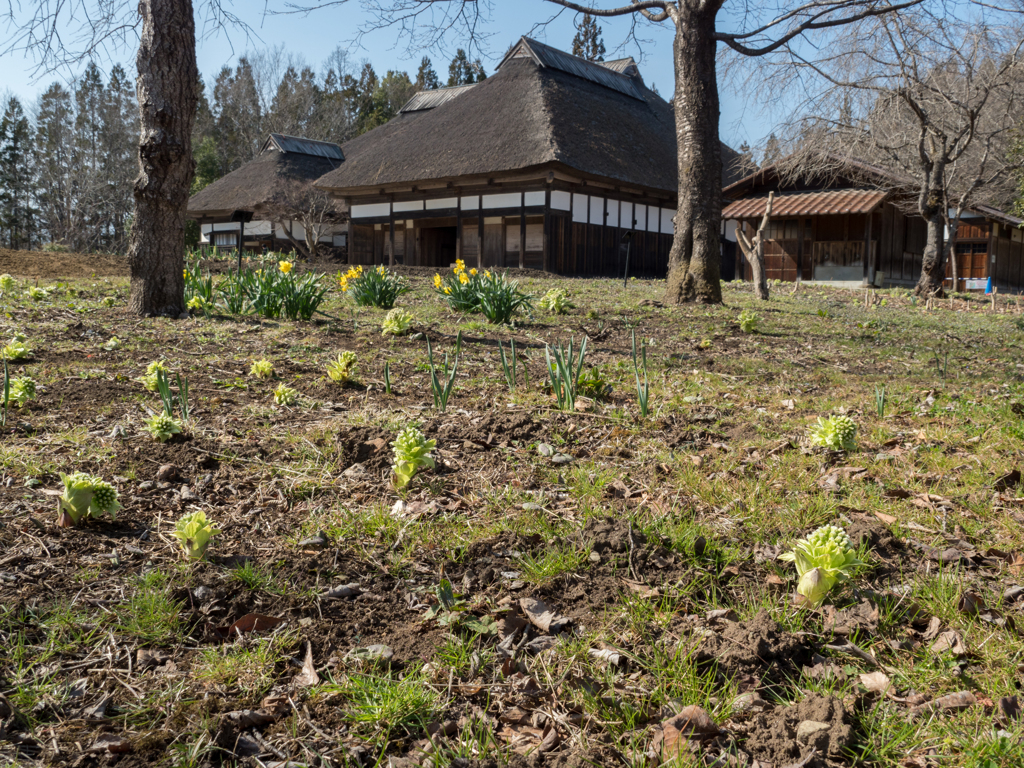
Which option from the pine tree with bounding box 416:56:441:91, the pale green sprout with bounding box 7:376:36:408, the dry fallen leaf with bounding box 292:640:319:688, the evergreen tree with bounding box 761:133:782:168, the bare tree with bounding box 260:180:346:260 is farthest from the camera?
the pine tree with bounding box 416:56:441:91

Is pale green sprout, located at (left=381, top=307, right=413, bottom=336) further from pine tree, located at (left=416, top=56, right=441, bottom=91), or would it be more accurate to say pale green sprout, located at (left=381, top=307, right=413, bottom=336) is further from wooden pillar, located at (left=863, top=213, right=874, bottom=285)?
pine tree, located at (left=416, top=56, right=441, bottom=91)

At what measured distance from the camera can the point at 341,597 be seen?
6.83 ft

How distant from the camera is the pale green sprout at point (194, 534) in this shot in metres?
2.13

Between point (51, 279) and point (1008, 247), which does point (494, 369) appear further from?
point (1008, 247)

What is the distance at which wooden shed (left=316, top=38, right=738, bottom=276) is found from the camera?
61.9 ft

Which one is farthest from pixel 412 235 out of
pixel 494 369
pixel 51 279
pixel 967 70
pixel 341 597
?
pixel 341 597

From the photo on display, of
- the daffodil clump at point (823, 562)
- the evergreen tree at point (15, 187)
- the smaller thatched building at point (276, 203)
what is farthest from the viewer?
the evergreen tree at point (15, 187)

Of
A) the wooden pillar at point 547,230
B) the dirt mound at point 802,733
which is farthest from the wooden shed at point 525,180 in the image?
the dirt mound at point 802,733

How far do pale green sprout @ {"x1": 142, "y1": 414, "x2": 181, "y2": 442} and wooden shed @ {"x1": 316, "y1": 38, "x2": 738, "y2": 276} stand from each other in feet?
50.7

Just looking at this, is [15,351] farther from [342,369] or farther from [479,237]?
[479,237]

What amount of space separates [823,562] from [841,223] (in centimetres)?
2207

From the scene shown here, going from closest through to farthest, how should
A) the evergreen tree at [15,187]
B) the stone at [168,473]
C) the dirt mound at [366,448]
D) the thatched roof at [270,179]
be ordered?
the stone at [168,473] < the dirt mound at [366,448] < the thatched roof at [270,179] < the evergreen tree at [15,187]

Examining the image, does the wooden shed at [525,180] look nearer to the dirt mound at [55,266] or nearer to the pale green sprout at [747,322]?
the dirt mound at [55,266]

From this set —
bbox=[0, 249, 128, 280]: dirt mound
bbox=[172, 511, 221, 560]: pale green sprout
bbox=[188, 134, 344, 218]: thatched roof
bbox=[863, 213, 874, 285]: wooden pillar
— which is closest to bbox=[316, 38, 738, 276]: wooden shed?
bbox=[188, 134, 344, 218]: thatched roof
